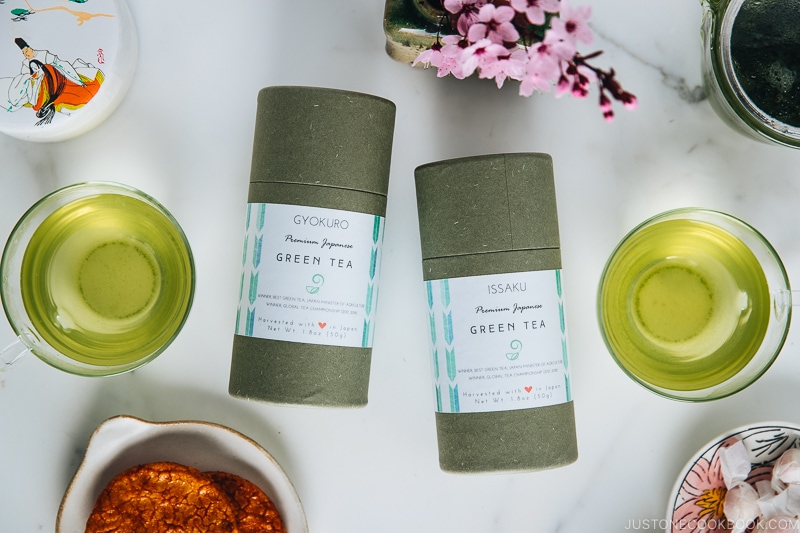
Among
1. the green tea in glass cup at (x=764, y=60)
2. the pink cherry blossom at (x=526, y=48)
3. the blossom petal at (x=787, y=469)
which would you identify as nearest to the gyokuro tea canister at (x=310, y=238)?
the pink cherry blossom at (x=526, y=48)

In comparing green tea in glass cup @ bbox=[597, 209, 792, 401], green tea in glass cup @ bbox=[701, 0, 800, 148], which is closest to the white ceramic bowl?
green tea in glass cup @ bbox=[597, 209, 792, 401]

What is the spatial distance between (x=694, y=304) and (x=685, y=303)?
0.01m

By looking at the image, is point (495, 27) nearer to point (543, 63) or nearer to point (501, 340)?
point (543, 63)

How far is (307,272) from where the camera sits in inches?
25.9

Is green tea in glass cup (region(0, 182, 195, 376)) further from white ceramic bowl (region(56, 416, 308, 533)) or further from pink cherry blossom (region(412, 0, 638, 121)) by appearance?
pink cherry blossom (region(412, 0, 638, 121))

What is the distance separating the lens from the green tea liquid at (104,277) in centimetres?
78

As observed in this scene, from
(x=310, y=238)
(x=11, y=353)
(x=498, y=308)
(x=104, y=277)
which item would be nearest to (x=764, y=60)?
(x=498, y=308)

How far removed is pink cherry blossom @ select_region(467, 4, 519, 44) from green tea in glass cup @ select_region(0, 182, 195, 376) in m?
0.41

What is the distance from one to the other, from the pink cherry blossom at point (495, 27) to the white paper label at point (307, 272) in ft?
0.69

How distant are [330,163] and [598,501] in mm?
562

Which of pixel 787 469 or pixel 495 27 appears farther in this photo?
pixel 787 469

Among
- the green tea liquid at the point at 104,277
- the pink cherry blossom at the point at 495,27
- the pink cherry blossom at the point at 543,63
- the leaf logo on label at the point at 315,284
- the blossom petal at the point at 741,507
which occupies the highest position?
the pink cherry blossom at the point at 495,27

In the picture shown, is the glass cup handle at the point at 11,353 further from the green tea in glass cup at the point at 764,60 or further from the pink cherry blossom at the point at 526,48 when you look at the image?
the green tea in glass cup at the point at 764,60

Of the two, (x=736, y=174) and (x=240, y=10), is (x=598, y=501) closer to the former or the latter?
(x=736, y=174)
